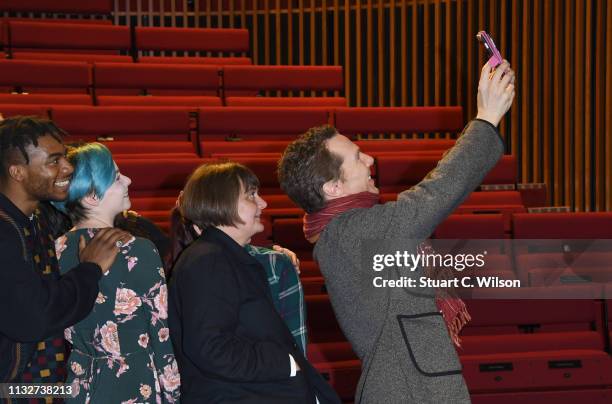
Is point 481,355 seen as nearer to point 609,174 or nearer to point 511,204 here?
point 511,204

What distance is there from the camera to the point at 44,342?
1.63m

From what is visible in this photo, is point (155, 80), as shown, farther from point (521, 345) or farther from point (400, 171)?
point (521, 345)

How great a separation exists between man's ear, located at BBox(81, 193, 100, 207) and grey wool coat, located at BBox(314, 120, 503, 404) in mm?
521

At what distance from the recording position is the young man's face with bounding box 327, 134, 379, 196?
1.48 m

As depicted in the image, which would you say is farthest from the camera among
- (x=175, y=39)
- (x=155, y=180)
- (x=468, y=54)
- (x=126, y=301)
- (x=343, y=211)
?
(x=468, y=54)

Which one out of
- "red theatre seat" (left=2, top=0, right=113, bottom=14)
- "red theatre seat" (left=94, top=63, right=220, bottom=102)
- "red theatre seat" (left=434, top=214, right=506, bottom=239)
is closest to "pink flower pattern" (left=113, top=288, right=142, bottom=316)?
"red theatre seat" (left=434, top=214, right=506, bottom=239)

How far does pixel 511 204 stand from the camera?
482cm

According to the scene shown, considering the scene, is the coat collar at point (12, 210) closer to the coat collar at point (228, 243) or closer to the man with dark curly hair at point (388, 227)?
the coat collar at point (228, 243)

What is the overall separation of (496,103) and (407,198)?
0.19 m

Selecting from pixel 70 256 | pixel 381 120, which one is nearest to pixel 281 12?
pixel 381 120

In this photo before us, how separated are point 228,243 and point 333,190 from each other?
26 centimetres

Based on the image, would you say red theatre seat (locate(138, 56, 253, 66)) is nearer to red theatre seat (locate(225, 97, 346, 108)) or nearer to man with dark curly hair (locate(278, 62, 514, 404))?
red theatre seat (locate(225, 97, 346, 108))

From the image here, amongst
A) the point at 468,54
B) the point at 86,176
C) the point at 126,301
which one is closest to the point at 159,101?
the point at 468,54

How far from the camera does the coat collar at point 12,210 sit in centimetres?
154
